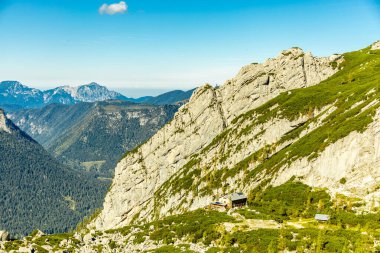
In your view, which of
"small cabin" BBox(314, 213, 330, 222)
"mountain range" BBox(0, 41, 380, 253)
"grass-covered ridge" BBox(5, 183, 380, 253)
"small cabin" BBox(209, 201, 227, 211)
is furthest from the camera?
"small cabin" BBox(209, 201, 227, 211)

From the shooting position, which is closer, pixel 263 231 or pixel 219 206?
pixel 263 231

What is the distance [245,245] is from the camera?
69.4m

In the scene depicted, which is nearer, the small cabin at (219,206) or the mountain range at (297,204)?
the mountain range at (297,204)

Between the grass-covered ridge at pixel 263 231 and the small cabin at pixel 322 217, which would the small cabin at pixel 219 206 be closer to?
the grass-covered ridge at pixel 263 231

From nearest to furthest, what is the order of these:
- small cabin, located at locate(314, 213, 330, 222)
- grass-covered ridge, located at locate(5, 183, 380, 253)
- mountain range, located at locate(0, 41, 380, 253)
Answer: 1. grass-covered ridge, located at locate(5, 183, 380, 253)
2. mountain range, located at locate(0, 41, 380, 253)
3. small cabin, located at locate(314, 213, 330, 222)

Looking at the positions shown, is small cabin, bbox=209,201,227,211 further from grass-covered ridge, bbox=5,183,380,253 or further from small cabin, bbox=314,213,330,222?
small cabin, bbox=314,213,330,222

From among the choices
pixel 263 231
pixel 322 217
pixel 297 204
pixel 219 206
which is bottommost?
pixel 219 206

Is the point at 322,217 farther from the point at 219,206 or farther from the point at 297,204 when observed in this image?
the point at 219,206

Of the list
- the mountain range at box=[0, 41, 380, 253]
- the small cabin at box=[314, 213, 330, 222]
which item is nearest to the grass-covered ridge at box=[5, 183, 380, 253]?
the mountain range at box=[0, 41, 380, 253]

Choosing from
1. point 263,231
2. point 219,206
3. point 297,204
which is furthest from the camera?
point 219,206

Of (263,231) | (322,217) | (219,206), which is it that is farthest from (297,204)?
(263,231)

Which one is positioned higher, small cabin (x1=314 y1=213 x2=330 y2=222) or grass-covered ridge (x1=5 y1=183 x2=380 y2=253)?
small cabin (x1=314 y1=213 x2=330 y2=222)

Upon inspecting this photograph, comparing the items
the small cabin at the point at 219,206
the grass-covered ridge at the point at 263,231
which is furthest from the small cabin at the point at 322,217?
the small cabin at the point at 219,206

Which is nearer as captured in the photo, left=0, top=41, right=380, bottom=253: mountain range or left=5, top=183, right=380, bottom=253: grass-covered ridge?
left=5, top=183, right=380, bottom=253: grass-covered ridge
